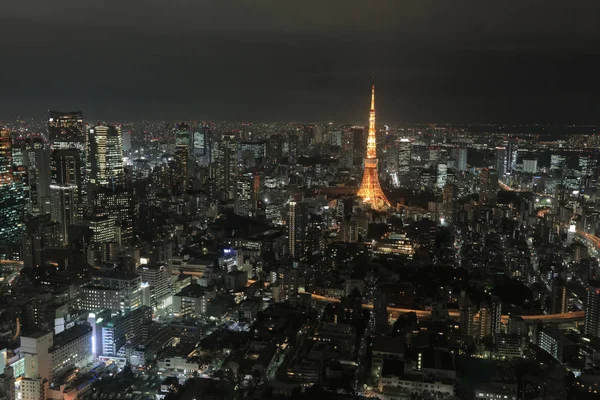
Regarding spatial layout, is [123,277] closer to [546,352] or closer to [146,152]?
[546,352]

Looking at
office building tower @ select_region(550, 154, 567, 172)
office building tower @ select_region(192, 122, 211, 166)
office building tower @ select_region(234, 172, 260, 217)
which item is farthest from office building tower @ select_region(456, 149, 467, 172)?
office building tower @ select_region(192, 122, 211, 166)

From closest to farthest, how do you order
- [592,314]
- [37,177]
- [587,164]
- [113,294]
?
1. [592,314]
2. [113,294]
3. [37,177]
4. [587,164]

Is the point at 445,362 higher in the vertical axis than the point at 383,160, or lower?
lower

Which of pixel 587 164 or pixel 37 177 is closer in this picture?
pixel 37 177

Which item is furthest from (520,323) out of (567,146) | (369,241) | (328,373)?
(567,146)

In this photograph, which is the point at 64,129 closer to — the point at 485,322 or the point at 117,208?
the point at 117,208

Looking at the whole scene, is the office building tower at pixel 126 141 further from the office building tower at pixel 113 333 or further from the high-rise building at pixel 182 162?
the office building tower at pixel 113 333

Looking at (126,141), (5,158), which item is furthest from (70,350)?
(126,141)
